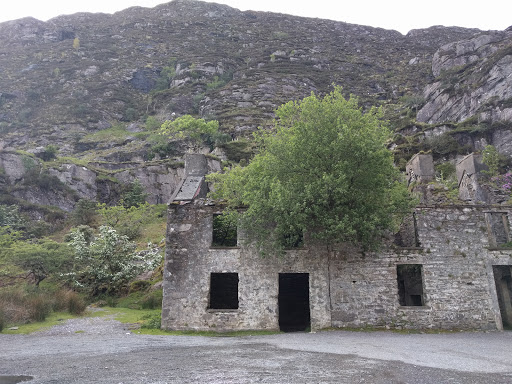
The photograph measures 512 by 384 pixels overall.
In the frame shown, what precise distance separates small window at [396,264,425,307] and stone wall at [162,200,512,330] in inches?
111

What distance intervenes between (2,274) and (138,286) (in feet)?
22.1

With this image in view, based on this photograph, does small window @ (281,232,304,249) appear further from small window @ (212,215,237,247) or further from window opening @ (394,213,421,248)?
window opening @ (394,213,421,248)

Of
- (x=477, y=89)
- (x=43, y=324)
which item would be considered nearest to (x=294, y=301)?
(x=43, y=324)

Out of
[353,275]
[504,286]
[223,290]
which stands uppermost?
[353,275]

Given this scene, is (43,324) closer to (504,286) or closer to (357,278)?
(357,278)

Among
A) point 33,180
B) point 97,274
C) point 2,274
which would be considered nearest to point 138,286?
point 97,274

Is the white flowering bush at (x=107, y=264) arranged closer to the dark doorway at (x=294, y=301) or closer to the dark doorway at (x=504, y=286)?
the dark doorway at (x=294, y=301)

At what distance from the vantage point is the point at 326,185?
12.9m

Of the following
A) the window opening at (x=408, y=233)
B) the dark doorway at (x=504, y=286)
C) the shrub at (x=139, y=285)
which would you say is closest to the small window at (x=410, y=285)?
the window opening at (x=408, y=233)

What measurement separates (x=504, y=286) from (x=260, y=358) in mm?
12677

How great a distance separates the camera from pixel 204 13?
455ft

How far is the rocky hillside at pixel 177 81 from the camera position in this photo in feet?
157

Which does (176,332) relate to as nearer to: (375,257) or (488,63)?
(375,257)

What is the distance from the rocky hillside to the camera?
47.7 m
